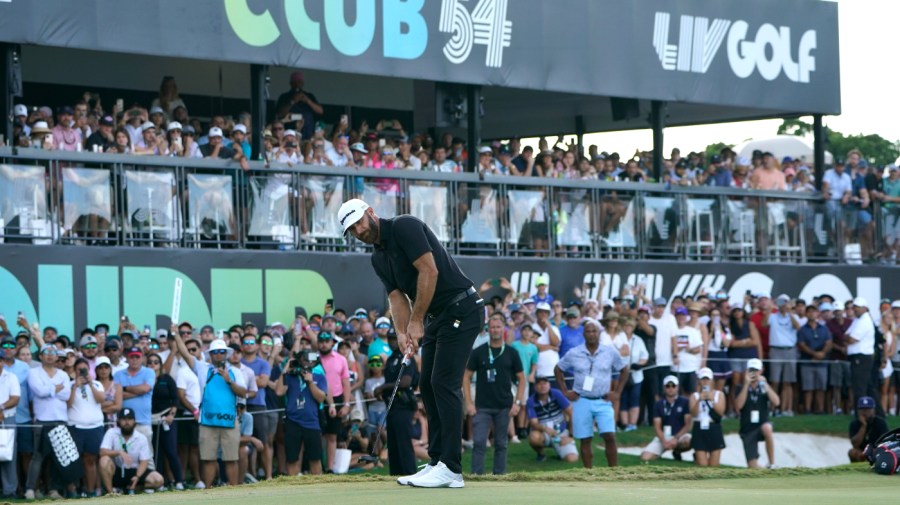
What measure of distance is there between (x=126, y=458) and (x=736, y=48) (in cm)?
1549

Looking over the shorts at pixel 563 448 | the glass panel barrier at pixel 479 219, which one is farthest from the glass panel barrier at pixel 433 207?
the shorts at pixel 563 448

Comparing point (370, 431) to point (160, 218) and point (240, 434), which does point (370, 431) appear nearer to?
point (240, 434)

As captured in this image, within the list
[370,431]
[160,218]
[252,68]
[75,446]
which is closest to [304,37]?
[252,68]

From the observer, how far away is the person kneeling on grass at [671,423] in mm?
20266

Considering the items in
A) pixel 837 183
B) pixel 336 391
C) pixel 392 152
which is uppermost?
pixel 392 152

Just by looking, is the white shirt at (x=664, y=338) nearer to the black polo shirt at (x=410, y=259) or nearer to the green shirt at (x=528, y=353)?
the green shirt at (x=528, y=353)

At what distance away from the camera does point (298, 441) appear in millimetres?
17703

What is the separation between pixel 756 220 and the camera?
26.6 m

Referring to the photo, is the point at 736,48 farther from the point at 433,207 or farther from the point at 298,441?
the point at 298,441

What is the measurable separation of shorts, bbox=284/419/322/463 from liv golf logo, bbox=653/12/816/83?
38.7 ft

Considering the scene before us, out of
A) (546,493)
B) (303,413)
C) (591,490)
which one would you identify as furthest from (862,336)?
(546,493)

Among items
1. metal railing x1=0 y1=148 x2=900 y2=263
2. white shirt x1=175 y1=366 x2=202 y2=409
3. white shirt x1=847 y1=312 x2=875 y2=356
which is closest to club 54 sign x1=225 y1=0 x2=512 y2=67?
metal railing x1=0 y1=148 x2=900 y2=263

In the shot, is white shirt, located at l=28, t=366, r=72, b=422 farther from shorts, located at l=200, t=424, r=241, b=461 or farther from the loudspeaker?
the loudspeaker

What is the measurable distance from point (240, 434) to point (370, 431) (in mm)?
1839
